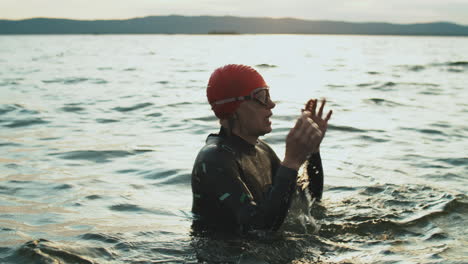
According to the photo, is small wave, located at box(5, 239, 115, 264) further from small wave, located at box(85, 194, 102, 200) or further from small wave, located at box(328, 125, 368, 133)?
small wave, located at box(328, 125, 368, 133)

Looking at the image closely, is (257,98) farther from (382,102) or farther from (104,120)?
(382,102)

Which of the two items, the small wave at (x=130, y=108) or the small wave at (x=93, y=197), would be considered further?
the small wave at (x=130, y=108)

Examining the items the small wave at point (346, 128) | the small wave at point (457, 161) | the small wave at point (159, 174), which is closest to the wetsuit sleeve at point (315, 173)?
the small wave at point (159, 174)

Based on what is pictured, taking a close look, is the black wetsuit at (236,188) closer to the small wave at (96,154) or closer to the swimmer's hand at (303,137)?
the swimmer's hand at (303,137)

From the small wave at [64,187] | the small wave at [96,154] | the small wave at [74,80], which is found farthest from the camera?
the small wave at [74,80]

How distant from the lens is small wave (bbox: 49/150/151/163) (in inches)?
367

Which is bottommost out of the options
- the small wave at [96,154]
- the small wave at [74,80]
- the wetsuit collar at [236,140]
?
the small wave at [74,80]

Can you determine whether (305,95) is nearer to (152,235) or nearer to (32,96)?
(32,96)

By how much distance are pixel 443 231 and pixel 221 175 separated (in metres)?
2.65

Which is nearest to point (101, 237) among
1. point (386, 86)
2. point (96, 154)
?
point (96, 154)

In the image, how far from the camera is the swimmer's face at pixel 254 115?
183 inches

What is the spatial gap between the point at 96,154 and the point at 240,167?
557cm

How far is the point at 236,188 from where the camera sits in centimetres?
436

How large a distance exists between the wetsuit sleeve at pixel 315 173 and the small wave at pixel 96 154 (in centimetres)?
449
